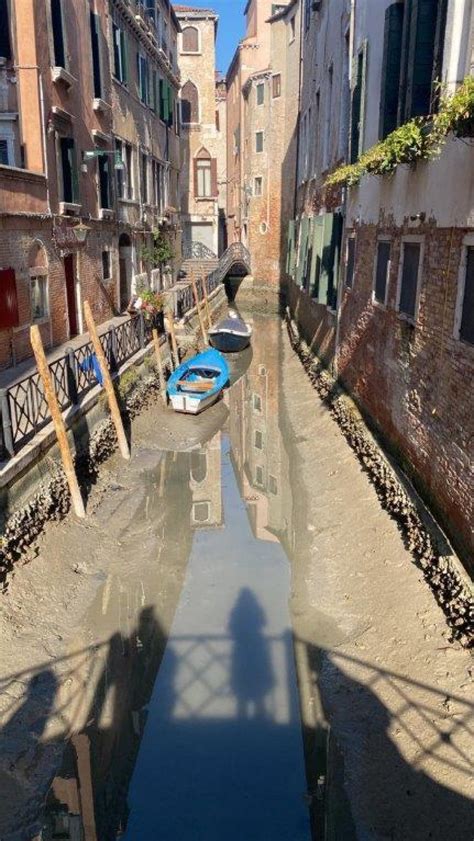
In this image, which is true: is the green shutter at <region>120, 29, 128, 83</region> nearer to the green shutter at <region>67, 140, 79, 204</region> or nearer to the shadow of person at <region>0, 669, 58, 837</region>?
the green shutter at <region>67, 140, 79, 204</region>

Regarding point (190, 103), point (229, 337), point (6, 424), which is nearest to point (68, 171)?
point (229, 337)

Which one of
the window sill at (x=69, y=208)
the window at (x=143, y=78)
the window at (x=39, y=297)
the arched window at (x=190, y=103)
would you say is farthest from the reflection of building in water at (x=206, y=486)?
the arched window at (x=190, y=103)

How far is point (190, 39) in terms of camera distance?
32.8m

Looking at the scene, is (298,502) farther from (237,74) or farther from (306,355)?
(237,74)

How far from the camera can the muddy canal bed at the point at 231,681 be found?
4680 millimetres

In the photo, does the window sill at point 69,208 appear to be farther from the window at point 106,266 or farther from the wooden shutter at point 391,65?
the wooden shutter at point 391,65

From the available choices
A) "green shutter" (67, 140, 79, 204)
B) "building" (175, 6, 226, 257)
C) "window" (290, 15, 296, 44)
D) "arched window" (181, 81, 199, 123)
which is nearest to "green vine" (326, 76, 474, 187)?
"green shutter" (67, 140, 79, 204)

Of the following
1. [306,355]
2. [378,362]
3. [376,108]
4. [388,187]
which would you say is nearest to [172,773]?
[378,362]

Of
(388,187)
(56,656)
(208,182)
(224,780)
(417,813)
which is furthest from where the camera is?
(208,182)

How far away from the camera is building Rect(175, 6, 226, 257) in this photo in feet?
107

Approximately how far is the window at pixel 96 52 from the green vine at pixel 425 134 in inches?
375

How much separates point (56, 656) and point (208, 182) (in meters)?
33.6

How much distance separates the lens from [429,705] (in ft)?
17.1

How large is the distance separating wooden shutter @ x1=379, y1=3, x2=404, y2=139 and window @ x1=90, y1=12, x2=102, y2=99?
9.81 metres
